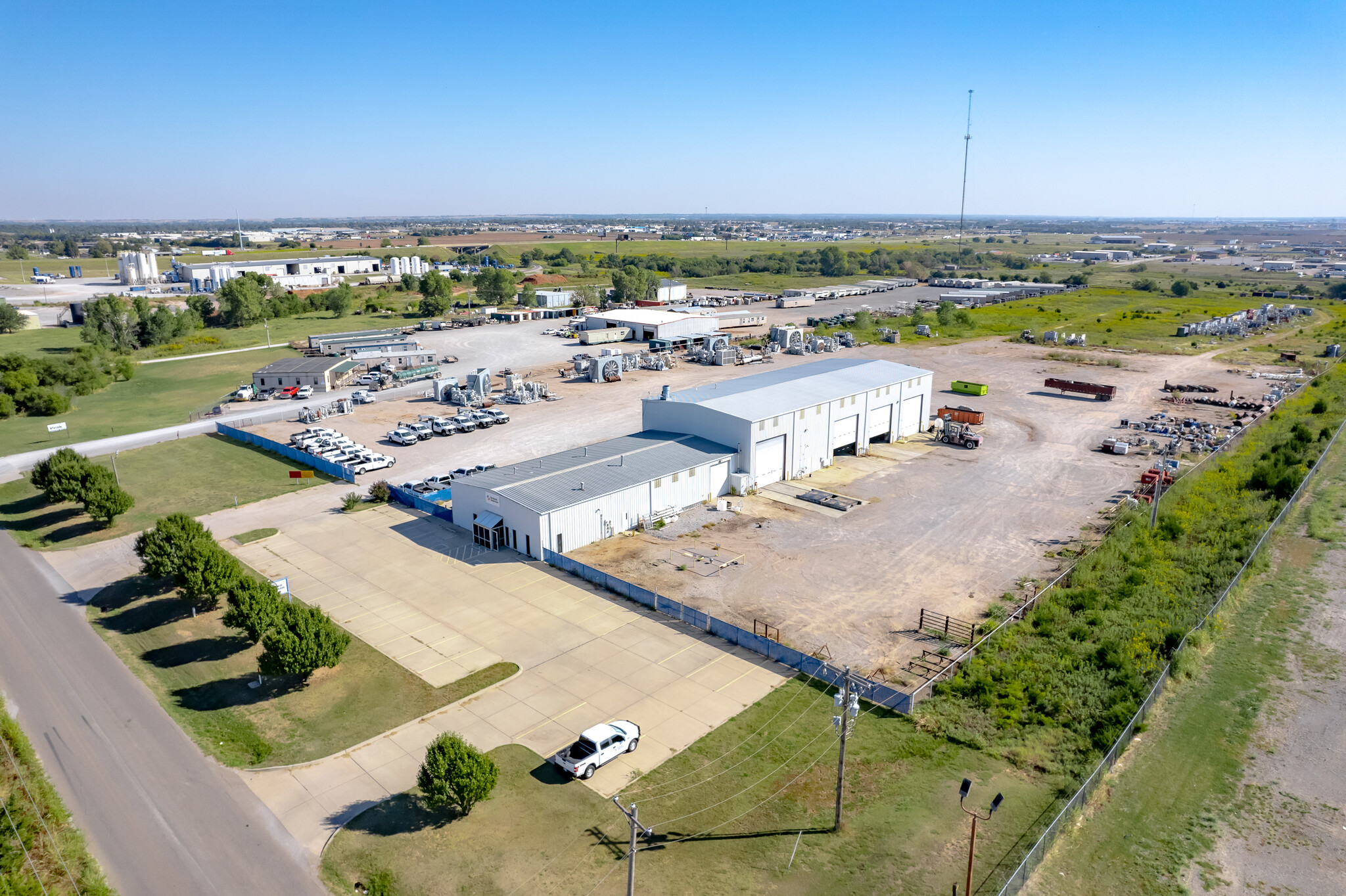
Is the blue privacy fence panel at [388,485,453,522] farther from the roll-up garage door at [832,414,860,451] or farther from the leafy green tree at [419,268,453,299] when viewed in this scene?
the leafy green tree at [419,268,453,299]

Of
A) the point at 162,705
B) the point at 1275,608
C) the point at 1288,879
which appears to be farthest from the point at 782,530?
the point at 162,705

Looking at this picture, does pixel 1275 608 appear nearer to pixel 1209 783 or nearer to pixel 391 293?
pixel 1209 783

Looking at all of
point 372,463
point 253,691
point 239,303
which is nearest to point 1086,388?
point 372,463

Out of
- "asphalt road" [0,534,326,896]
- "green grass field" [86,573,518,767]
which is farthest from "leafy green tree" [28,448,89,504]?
"green grass field" [86,573,518,767]

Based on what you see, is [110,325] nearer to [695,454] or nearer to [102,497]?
[102,497]

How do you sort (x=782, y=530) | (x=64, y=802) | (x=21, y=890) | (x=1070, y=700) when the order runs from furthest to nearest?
(x=782, y=530)
(x=1070, y=700)
(x=64, y=802)
(x=21, y=890)
